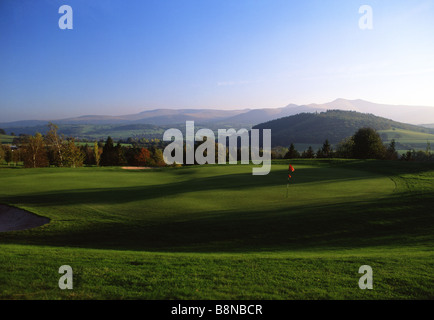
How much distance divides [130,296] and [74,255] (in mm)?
4619

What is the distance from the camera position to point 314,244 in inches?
490

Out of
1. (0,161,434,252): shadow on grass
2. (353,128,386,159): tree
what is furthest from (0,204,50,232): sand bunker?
(353,128,386,159): tree

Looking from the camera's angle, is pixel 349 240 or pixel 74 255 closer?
pixel 74 255

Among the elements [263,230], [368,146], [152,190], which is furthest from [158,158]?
[263,230]

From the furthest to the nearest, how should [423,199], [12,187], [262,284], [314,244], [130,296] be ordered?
[12,187], [423,199], [314,244], [262,284], [130,296]

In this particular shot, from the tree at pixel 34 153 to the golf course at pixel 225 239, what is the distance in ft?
152

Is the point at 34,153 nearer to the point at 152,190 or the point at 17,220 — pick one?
the point at 152,190

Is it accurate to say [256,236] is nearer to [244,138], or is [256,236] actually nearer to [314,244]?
[314,244]

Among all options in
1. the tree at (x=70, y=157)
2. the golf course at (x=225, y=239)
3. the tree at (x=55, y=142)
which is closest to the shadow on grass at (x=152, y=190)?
the golf course at (x=225, y=239)

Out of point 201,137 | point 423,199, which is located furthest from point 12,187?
point 201,137

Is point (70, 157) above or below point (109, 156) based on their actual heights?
above

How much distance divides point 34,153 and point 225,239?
71867mm

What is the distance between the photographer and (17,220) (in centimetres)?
1625
